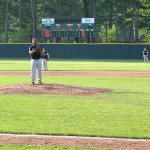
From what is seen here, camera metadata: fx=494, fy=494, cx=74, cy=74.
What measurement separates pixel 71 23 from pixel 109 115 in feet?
128

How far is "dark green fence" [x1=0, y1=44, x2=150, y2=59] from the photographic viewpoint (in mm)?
54719

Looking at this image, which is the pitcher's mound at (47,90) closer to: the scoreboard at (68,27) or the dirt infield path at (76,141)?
the dirt infield path at (76,141)

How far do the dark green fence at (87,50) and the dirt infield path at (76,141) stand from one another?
1806 inches

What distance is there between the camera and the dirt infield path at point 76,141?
322 inches

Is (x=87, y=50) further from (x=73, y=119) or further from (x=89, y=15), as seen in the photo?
(x=73, y=119)

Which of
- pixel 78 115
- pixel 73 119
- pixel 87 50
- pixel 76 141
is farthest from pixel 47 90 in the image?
pixel 87 50

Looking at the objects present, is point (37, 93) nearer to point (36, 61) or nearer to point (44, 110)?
point (36, 61)

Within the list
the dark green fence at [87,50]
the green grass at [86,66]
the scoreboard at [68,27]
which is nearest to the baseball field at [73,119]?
the green grass at [86,66]

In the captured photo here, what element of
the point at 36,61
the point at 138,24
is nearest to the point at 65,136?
the point at 36,61

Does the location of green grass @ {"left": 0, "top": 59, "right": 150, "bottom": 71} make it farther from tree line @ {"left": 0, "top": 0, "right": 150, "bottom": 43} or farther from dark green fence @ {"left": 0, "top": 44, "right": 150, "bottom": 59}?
tree line @ {"left": 0, "top": 0, "right": 150, "bottom": 43}

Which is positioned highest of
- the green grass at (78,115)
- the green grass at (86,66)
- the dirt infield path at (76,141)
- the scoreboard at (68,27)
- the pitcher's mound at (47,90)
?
the scoreboard at (68,27)

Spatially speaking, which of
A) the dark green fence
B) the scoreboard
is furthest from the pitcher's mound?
the dark green fence

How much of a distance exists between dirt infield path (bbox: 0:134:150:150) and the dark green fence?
45.9 meters

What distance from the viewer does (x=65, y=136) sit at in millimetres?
9008
